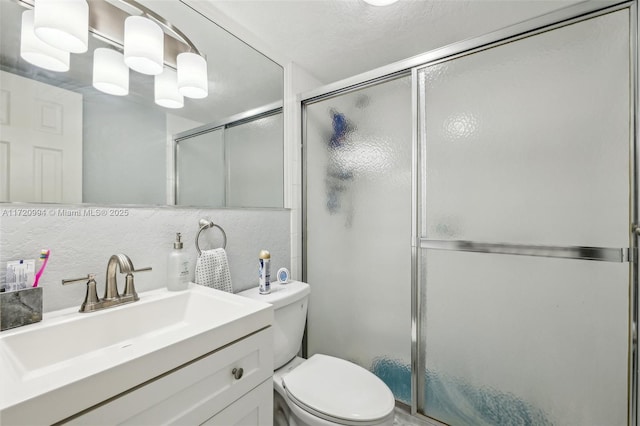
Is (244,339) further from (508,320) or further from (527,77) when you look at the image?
(527,77)

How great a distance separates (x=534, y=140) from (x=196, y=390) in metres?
1.42

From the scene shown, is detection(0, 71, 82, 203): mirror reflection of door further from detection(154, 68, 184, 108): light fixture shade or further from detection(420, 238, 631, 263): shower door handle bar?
detection(420, 238, 631, 263): shower door handle bar

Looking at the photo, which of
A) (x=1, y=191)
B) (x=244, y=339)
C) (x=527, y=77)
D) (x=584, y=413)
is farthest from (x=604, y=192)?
(x=1, y=191)

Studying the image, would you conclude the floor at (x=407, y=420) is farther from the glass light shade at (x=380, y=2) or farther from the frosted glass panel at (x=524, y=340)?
the glass light shade at (x=380, y=2)

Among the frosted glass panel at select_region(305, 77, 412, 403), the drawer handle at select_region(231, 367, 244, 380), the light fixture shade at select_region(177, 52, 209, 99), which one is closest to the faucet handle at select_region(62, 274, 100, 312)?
the drawer handle at select_region(231, 367, 244, 380)

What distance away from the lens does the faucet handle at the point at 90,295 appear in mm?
867

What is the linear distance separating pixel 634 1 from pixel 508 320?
1202 mm

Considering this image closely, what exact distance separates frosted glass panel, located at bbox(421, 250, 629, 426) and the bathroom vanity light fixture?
4.50ft

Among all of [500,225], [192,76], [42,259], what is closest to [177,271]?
[42,259]

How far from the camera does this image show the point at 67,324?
79 centimetres

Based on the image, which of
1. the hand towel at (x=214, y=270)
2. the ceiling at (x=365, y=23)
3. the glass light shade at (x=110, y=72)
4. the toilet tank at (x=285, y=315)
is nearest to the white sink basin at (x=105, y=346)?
the hand towel at (x=214, y=270)

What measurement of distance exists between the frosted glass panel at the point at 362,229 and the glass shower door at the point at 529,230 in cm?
12

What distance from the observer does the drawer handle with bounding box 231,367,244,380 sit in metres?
0.80

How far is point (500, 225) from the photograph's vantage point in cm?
118
